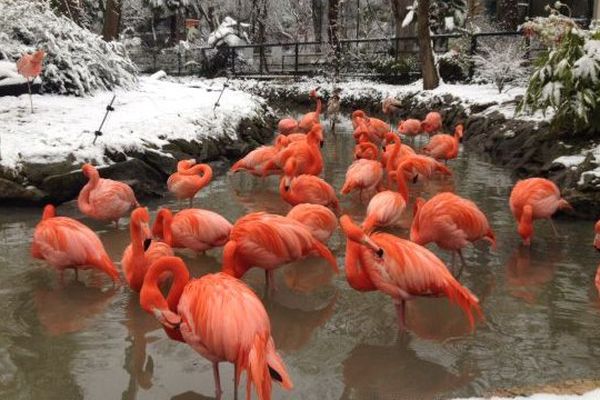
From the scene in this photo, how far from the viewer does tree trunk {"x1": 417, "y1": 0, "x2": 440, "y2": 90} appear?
15.8m

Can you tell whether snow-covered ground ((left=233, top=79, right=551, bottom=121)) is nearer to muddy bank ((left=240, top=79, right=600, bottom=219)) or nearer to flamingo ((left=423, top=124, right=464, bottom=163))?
muddy bank ((left=240, top=79, right=600, bottom=219))

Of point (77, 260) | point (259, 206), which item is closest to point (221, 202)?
point (259, 206)

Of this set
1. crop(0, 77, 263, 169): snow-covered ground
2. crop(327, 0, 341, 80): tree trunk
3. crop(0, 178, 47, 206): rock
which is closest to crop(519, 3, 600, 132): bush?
crop(0, 77, 263, 169): snow-covered ground

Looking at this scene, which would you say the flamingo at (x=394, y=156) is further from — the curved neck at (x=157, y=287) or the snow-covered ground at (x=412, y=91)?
the curved neck at (x=157, y=287)

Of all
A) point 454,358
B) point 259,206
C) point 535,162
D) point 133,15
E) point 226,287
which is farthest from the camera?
point 133,15

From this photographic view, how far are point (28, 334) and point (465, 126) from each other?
416 inches

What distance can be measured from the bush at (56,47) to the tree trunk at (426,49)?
26.8ft

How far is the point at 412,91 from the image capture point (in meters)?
17.6

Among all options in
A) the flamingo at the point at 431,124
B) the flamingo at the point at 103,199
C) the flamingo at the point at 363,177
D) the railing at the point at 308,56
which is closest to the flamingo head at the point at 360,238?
the flamingo at the point at 103,199

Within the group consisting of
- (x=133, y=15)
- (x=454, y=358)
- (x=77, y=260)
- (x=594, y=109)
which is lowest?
(x=454, y=358)

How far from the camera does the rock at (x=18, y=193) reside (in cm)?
646

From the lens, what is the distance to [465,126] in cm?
1258

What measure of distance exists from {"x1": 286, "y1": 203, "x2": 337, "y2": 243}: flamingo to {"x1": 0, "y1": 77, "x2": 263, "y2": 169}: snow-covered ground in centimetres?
327

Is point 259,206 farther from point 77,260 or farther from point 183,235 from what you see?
point 77,260
